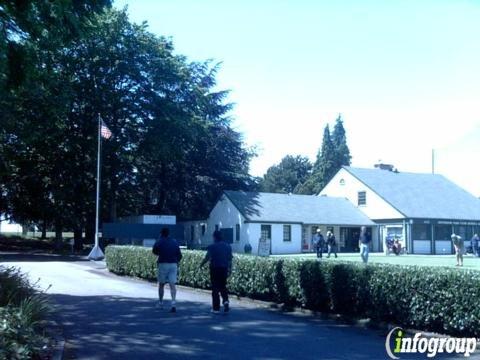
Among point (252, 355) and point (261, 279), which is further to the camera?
point (261, 279)

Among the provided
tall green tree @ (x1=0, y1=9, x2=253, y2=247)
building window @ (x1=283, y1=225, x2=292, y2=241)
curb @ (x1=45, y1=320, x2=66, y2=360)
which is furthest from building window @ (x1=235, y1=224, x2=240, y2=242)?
curb @ (x1=45, y1=320, x2=66, y2=360)

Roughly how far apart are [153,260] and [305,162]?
80.1 meters

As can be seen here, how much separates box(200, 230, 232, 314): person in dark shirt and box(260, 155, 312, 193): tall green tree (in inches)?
3195

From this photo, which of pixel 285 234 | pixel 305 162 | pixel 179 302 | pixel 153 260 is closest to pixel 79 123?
pixel 285 234

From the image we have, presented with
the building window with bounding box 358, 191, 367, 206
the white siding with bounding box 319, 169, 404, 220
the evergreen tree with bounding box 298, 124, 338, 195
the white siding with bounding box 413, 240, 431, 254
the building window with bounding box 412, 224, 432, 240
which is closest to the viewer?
the white siding with bounding box 413, 240, 431, 254

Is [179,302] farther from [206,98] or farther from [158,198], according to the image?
[158,198]

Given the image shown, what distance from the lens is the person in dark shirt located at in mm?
13531

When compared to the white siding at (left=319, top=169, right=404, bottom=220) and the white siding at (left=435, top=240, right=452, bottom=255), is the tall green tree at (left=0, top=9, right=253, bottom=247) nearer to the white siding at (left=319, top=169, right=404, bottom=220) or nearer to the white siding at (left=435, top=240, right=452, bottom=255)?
the white siding at (left=319, top=169, right=404, bottom=220)

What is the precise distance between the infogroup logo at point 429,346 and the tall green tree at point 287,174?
84.4 meters

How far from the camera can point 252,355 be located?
9023 mm

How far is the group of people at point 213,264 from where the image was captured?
13.5 meters

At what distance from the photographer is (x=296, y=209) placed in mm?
51688

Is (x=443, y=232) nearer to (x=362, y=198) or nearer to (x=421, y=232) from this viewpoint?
(x=421, y=232)

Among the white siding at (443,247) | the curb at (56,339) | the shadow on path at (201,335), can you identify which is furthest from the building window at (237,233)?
the curb at (56,339)
